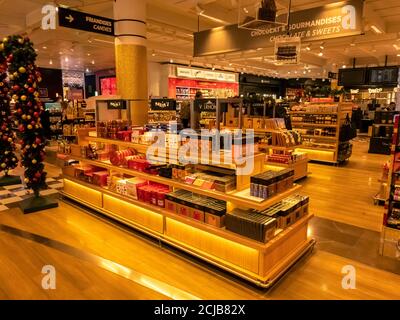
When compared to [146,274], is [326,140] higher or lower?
higher

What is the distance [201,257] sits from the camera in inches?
129

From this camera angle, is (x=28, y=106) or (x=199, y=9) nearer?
(x=28, y=106)

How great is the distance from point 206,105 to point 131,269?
6.46 ft

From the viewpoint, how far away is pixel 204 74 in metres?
18.0

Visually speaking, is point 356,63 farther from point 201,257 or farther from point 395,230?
point 201,257

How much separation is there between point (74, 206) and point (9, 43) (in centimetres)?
278

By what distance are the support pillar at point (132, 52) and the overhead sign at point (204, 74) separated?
421 inches

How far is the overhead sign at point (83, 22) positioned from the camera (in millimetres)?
4695

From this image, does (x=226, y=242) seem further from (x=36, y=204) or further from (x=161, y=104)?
(x=161, y=104)

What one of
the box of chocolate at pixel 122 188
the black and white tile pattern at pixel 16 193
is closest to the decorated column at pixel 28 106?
the black and white tile pattern at pixel 16 193

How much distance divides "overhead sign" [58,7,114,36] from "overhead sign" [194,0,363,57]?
2.49 meters

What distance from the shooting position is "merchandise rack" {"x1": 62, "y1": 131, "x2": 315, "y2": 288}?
2875 mm

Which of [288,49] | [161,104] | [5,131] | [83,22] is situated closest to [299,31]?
[288,49]
